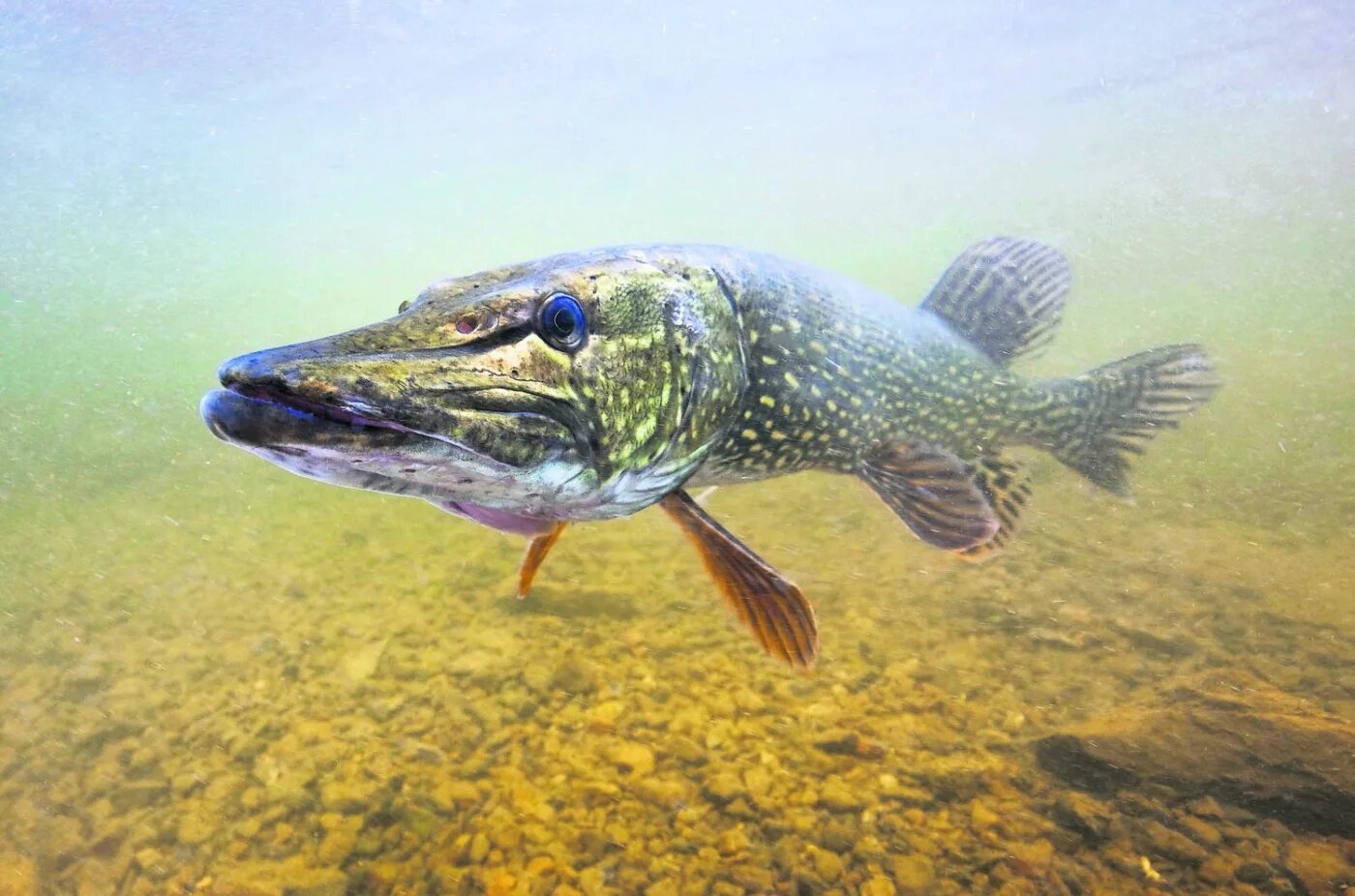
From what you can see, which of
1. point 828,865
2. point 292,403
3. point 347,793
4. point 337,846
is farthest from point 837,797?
point 292,403

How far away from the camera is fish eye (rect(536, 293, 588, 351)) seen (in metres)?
1.57

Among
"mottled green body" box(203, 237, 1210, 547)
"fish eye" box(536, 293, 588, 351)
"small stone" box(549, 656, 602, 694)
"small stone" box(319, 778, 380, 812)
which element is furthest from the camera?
"small stone" box(549, 656, 602, 694)

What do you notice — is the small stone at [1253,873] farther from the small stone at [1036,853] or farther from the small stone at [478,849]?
the small stone at [478,849]

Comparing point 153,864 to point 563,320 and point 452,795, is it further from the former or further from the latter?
point 563,320

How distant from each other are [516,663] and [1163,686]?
3.32 m

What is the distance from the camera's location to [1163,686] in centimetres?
318

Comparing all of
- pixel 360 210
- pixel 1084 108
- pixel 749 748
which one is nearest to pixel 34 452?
pixel 749 748

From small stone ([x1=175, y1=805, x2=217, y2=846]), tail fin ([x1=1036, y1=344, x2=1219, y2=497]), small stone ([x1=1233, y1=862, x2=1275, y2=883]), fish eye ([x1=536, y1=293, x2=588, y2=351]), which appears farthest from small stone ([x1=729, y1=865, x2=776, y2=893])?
tail fin ([x1=1036, y1=344, x2=1219, y2=497])

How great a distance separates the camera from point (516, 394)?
55.4 inches

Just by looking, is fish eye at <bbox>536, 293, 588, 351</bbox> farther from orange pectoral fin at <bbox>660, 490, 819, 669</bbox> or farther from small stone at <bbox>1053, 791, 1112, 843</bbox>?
small stone at <bbox>1053, 791, 1112, 843</bbox>

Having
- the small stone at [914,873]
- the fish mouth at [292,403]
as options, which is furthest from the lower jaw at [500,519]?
the small stone at [914,873]

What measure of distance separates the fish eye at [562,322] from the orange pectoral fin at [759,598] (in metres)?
0.69

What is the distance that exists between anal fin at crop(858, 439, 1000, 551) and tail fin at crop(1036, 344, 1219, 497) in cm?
144

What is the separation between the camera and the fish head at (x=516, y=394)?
1.12 meters
